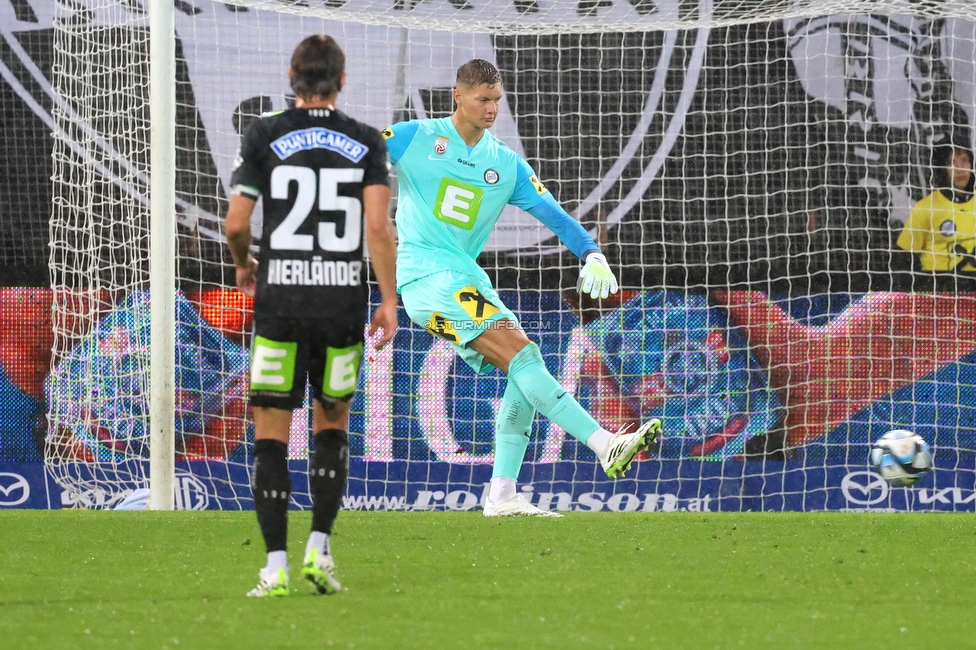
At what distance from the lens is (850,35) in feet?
33.0

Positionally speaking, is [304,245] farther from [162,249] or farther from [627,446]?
[162,249]

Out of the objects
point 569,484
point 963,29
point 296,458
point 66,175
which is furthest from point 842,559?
point 66,175

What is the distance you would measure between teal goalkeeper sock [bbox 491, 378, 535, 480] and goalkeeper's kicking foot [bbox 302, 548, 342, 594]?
9.07ft

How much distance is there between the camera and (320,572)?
13.0ft

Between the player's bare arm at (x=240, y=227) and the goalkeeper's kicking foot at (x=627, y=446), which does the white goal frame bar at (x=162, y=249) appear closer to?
the goalkeeper's kicking foot at (x=627, y=446)

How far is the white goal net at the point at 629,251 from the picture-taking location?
9133 millimetres

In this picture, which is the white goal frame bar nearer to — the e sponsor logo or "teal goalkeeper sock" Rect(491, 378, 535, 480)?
the e sponsor logo

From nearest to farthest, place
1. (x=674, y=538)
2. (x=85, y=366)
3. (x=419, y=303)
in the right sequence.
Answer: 1. (x=674, y=538)
2. (x=419, y=303)
3. (x=85, y=366)

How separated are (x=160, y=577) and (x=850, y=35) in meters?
7.46

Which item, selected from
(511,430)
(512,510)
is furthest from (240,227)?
(512,510)

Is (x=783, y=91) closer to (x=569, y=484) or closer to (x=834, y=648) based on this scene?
(x=569, y=484)

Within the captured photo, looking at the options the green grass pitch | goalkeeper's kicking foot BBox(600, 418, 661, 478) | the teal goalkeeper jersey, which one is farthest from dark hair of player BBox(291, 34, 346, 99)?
the teal goalkeeper jersey

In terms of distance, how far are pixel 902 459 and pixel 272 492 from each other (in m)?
3.18

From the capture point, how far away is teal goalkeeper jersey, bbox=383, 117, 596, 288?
652 cm
